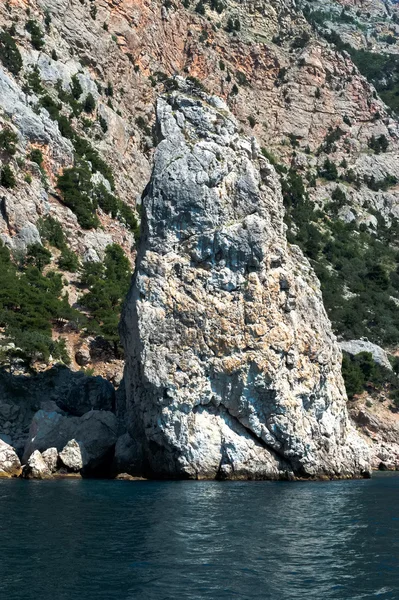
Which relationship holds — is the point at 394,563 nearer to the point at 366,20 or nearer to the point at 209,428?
the point at 209,428

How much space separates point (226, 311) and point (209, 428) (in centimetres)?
605

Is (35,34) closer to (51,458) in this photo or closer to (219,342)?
(219,342)

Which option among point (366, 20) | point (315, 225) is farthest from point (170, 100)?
point (366, 20)

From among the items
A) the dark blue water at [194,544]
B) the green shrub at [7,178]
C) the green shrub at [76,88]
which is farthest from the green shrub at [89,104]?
the dark blue water at [194,544]

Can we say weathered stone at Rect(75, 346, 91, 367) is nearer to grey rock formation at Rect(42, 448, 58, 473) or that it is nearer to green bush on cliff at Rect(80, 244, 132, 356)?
green bush on cliff at Rect(80, 244, 132, 356)

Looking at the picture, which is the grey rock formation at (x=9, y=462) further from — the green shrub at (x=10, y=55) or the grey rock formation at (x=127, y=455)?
the green shrub at (x=10, y=55)

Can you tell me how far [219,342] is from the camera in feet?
112

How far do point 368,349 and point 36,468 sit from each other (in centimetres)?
4147

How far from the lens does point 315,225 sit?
92.3 metres

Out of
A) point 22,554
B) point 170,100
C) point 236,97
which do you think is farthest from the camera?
point 236,97

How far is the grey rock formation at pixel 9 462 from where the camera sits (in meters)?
34.3

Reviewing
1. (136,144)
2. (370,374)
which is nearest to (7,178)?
(136,144)

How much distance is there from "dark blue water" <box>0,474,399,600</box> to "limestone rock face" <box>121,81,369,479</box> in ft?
17.1

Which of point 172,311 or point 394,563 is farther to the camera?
point 172,311
